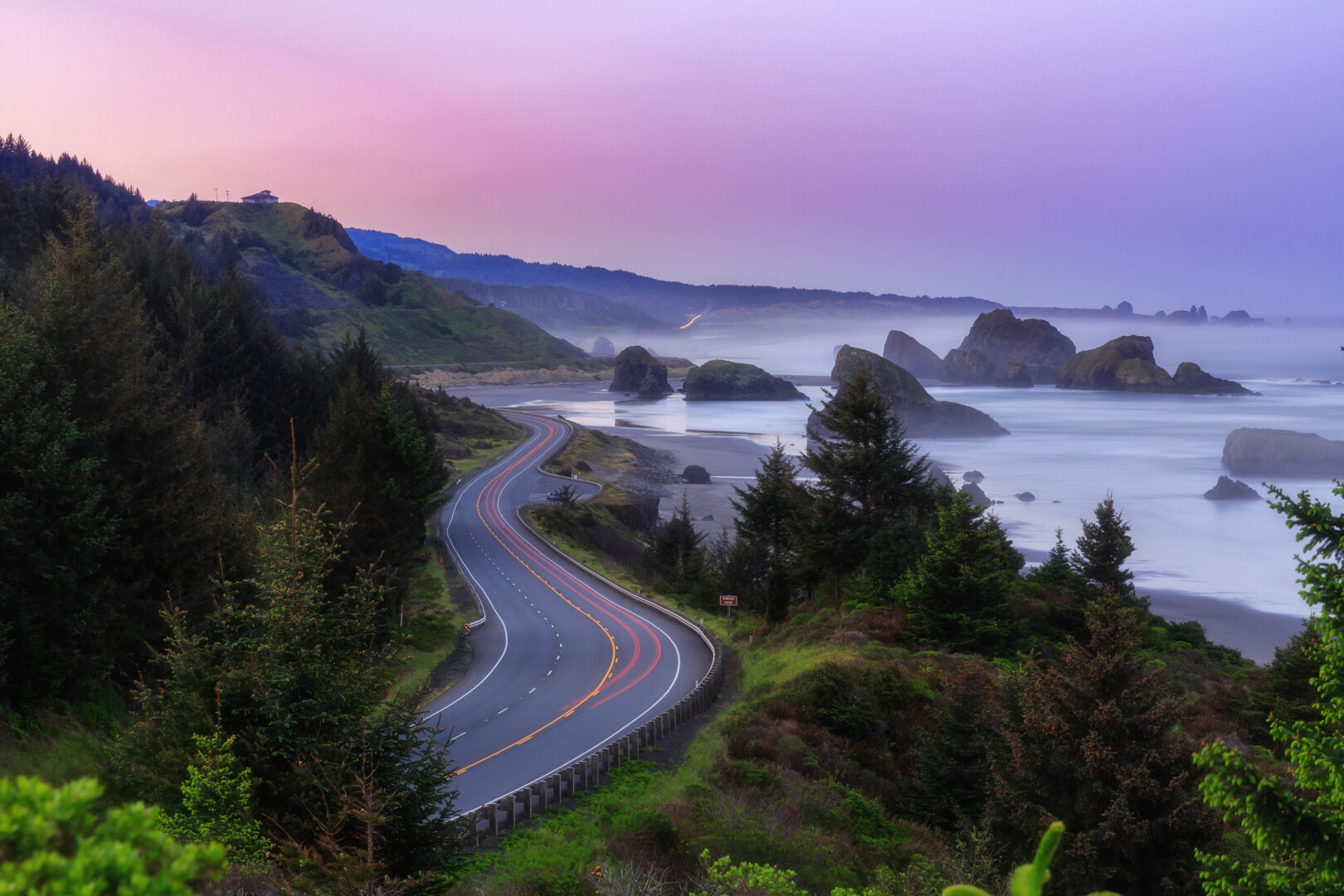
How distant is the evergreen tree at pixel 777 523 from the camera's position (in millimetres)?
36531

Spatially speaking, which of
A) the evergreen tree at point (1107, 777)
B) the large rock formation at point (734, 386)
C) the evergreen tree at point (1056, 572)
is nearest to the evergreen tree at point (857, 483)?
the evergreen tree at point (1056, 572)

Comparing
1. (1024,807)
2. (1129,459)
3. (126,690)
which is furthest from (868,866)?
(1129,459)

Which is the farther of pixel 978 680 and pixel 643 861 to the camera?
pixel 978 680

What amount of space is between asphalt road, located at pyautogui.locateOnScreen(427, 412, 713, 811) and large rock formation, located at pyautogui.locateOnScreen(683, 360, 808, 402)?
127 metres

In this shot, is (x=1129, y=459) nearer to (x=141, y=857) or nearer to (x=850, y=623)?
(x=850, y=623)

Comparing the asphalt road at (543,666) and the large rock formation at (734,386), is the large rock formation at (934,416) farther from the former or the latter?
the asphalt road at (543,666)

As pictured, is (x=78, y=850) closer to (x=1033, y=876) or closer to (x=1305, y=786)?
(x=1033, y=876)

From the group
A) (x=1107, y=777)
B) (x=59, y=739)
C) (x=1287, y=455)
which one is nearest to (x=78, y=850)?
(x=1107, y=777)

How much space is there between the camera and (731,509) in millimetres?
73625

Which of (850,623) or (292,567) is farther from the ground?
(292,567)

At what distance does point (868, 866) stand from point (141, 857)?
13.8 meters

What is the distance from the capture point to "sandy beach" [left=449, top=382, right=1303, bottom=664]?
42719 millimetres

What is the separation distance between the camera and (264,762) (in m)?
8.38

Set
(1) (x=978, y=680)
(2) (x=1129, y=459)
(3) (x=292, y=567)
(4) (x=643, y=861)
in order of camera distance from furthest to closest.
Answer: (2) (x=1129, y=459)
(1) (x=978, y=680)
(4) (x=643, y=861)
(3) (x=292, y=567)
